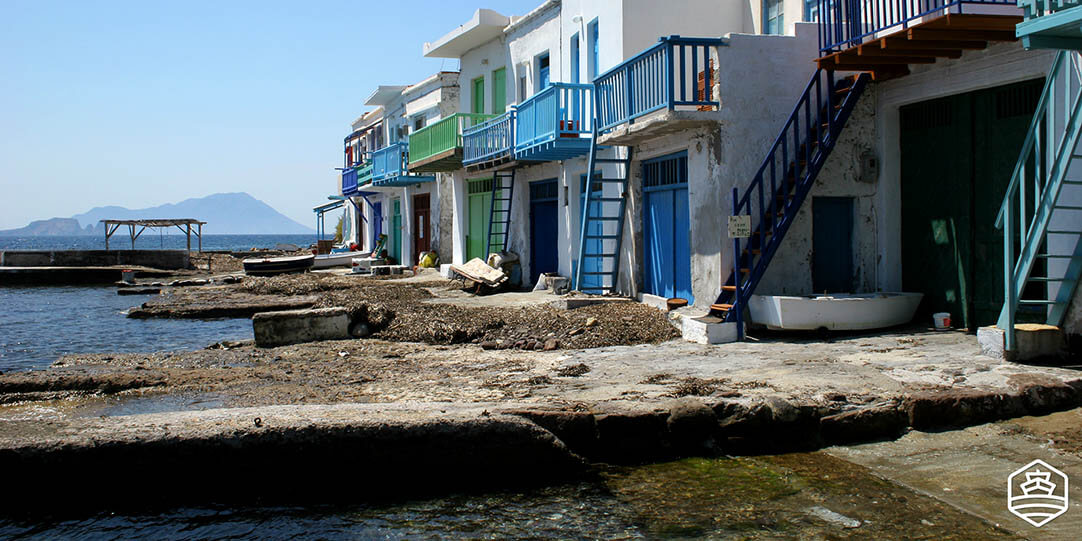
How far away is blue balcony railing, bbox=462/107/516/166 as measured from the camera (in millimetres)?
19422

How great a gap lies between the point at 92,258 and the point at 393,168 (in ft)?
58.5

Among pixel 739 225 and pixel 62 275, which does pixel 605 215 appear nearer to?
pixel 739 225

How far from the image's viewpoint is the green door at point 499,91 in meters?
23.4

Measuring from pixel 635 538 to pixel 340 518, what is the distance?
6.51 ft

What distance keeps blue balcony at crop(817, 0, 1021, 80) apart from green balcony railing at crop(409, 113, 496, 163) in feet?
39.3

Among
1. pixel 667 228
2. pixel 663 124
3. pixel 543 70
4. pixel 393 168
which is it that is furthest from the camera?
pixel 393 168

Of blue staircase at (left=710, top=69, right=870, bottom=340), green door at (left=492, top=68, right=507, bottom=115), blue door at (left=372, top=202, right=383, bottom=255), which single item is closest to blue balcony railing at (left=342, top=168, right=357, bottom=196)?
blue door at (left=372, top=202, right=383, bottom=255)

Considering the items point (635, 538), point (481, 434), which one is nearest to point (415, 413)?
point (481, 434)

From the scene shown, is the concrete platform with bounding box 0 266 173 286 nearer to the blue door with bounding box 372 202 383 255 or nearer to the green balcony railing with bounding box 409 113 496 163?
the blue door with bounding box 372 202 383 255

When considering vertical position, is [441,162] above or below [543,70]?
below

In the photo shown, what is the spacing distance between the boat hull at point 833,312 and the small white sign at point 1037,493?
15.7ft

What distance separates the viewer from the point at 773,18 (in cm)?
1438

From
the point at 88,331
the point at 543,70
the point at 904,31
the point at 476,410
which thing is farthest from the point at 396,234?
the point at 476,410

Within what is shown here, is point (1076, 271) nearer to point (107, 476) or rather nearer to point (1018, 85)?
point (1018, 85)
